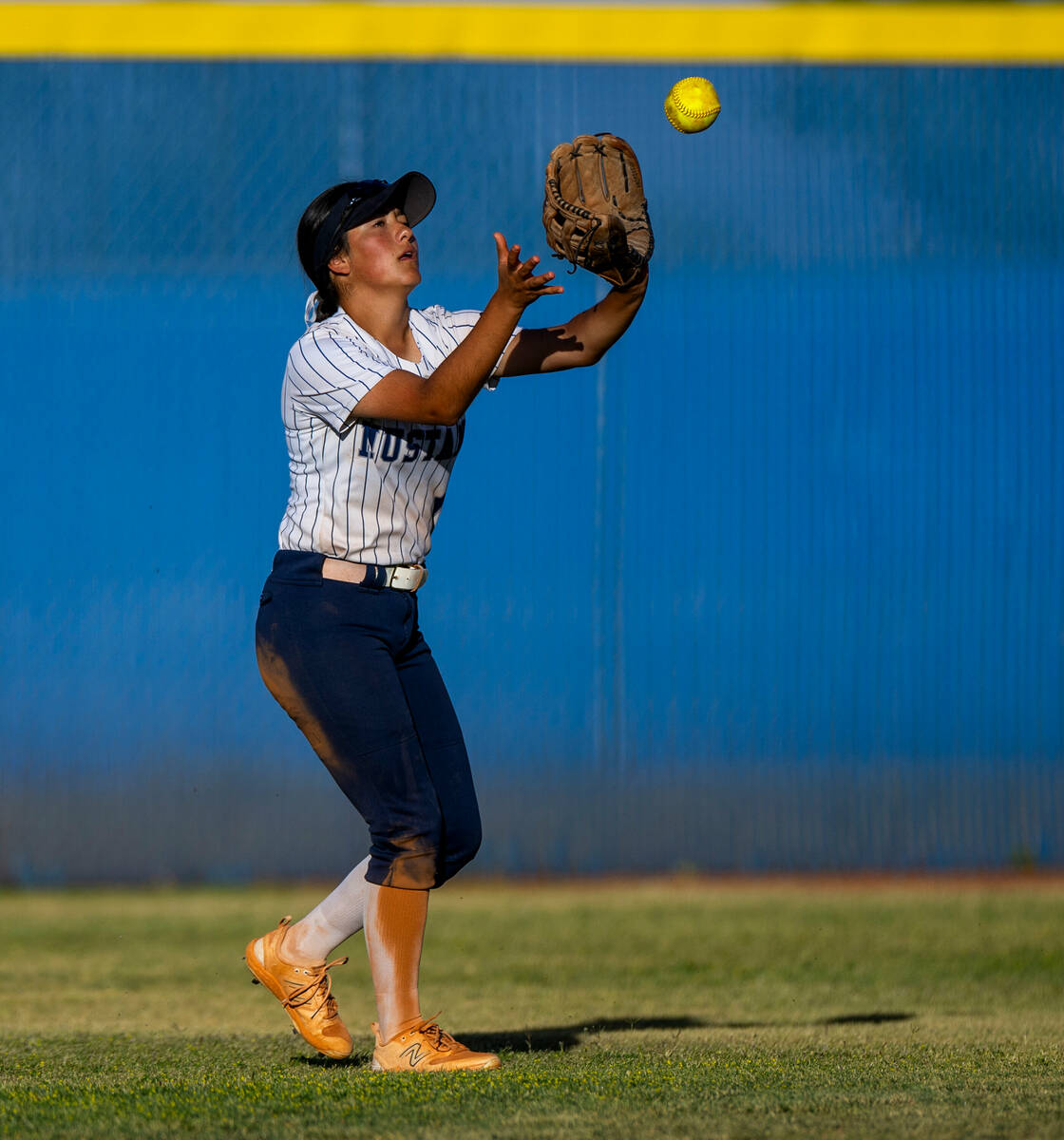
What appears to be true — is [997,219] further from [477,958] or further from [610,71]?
[477,958]

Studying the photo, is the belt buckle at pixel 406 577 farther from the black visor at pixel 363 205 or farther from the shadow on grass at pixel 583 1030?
the shadow on grass at pixel 583 1030

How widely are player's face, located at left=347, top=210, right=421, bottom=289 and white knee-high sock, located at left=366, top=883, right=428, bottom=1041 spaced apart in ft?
4.92

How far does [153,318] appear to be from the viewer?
7.95 m

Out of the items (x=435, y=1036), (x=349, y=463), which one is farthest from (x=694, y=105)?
(x=435, y=1036)

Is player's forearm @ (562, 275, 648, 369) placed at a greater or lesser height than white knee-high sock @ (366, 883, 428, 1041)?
greater

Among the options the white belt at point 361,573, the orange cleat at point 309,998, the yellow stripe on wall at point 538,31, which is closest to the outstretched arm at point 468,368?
the white belt at point 361,573

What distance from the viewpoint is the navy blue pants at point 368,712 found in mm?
3568

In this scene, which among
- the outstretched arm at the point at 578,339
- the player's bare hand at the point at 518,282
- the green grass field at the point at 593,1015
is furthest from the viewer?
the outstretched arm at the point at 578,339

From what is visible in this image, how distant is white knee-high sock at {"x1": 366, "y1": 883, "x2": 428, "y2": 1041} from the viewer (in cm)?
360

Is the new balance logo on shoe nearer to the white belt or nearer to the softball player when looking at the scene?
the softball player

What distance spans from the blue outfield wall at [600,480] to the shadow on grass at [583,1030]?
2.97 metres

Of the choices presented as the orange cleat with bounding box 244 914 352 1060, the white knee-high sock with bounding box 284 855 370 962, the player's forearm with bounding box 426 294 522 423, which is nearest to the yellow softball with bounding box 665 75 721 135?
the player's forearm with bounding box 426 294 522 423

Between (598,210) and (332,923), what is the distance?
194 centimetres

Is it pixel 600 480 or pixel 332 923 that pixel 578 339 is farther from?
pixel 600 480
